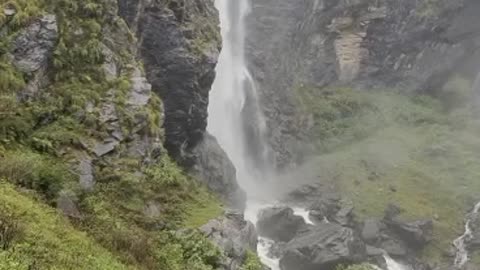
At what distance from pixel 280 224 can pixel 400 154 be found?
57.5 feet

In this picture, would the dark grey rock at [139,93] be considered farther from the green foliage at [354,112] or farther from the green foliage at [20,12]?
the green foliage at [354,112]

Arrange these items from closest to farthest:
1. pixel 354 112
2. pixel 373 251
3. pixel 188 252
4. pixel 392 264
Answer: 1. pixel 188 252
2. pixel 373 251
3. pixel 392 264
4. pixel 354 112

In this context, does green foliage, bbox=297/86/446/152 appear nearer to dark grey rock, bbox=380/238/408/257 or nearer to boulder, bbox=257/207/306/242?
dark grey rock, bbox=380/238/408/257

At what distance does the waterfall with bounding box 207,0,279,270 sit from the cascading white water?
12312mm

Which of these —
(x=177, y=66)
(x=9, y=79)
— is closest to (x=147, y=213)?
(x=9, y=79)

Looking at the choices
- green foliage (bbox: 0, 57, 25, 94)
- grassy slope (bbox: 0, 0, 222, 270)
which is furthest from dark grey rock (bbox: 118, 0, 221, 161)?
green foliage (bbox: 0, 57, 25, 94)

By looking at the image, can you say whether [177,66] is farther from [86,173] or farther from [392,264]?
[392,264]

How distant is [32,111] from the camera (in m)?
15.4

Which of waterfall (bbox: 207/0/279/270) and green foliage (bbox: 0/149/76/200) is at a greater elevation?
green foliage (bbox: 0/149/76/200)

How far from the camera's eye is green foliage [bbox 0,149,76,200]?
41.2ft

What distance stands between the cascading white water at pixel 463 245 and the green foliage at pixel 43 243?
1029 inches

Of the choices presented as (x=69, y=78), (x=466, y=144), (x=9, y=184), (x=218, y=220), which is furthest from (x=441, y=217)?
(x=9, y=184)

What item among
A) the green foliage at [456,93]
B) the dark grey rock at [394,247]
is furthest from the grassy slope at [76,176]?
the green foliage at [456,93]

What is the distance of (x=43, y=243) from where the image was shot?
10109 millimetres
